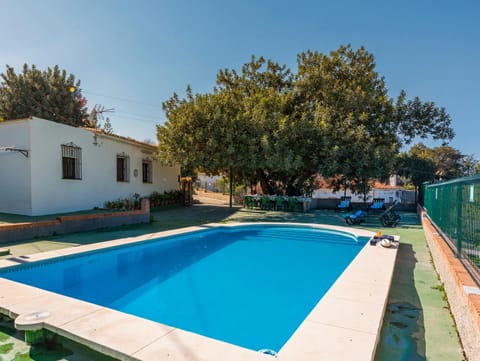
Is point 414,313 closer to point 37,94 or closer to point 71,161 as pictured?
point 71,161

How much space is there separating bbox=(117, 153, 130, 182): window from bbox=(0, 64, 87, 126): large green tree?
46.0 feet

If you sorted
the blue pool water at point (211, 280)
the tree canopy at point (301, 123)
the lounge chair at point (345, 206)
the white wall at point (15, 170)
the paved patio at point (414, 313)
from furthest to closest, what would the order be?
the lounge chair at point (345, 206) → the tree canopy at point (301, 123) → the white wall at point (15, 170) → the blue pool water at point (211, 280) → the paved patio at point (414, 313)

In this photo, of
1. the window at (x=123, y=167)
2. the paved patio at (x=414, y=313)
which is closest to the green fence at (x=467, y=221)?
the paved patio at (x=414, y=313)

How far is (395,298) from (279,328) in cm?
203

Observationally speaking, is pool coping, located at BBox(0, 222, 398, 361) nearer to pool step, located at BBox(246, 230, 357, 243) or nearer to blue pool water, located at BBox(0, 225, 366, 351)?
blue pool water, located at BBox(0, 225, 366, 351)

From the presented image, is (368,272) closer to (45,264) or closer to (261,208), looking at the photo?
(45,264)

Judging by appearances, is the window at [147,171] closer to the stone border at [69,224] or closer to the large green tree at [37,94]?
the stone border at [69,224]

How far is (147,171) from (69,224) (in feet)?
29.0

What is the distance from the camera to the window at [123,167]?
639 inches

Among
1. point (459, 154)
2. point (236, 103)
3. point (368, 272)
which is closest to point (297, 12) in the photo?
point (236, 103)

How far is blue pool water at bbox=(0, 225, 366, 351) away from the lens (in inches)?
175

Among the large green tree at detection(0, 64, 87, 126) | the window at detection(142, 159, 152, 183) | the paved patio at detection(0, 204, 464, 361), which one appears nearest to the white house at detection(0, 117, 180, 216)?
the window at detection(142, 159, 152, 183)

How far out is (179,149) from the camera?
50.0 feet

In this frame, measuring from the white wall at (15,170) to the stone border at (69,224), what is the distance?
9.29 ft
